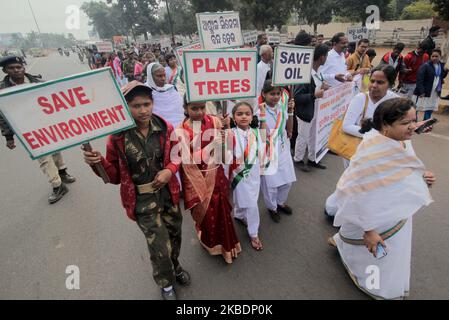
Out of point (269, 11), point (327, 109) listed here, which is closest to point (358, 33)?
point (327, 109)

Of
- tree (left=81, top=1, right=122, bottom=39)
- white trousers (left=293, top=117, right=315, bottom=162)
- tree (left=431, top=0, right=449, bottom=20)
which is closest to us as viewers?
white trousers (left=293, top=117, right=315, bottom=162)

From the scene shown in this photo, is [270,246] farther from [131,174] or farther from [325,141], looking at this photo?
[325,141]

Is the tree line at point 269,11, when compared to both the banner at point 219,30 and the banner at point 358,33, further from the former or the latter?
the banner at point 219,30

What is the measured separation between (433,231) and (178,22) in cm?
3537

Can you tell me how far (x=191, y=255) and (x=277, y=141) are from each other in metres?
1.43

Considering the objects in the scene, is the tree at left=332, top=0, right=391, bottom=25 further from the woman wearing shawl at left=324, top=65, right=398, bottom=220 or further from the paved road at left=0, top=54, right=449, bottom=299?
the paved road at left=0, top=54, right=449, bottom=299

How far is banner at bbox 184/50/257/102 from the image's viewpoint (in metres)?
1.89

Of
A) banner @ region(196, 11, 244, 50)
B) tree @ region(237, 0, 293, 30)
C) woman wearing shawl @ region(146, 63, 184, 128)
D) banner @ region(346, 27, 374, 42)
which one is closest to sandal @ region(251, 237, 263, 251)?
woman wearing shawl @ region(146, 63, 184, 128)

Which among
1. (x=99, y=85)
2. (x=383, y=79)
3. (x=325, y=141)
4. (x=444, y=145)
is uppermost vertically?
(x=99, y=85)

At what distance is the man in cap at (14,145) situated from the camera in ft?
10.8

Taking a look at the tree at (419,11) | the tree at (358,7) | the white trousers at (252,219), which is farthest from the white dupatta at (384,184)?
the tree at (419,11)

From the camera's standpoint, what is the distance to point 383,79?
7.68 ft

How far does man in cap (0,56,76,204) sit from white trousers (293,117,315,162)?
12.0 feet

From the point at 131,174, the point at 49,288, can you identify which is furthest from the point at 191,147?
the point at 49,288
